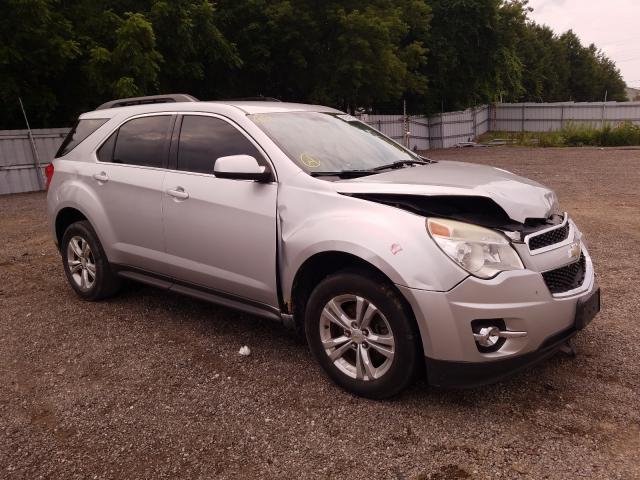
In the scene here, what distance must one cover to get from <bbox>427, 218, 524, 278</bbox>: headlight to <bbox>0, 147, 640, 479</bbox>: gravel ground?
83cm

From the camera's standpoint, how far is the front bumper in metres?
2.72

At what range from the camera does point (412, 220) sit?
114 inches

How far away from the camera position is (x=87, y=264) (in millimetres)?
4879

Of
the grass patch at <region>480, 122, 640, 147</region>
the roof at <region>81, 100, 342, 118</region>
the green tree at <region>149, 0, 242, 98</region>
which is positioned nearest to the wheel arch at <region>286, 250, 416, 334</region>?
the roof at <region>81, 100, 342, 118</region>

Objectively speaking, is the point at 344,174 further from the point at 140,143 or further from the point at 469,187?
the point at 140,143

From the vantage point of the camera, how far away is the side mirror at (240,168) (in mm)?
3352

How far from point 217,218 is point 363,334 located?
4.25 feet

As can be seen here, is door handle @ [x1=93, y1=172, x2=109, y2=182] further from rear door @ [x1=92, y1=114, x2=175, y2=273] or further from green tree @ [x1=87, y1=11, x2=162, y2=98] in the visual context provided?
green tree @ [x1=87, y1=11, x2=162, y2=98]

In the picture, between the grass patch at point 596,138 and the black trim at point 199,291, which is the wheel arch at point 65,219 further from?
the grass patch at point 596,138

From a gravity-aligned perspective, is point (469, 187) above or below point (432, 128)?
above

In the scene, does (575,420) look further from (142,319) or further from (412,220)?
(142,319)

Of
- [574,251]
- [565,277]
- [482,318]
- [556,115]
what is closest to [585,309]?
[565,277]

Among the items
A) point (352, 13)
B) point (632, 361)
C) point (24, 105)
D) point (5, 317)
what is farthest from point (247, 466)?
point (352, 13)

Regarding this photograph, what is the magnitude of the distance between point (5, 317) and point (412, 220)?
12.5ft
